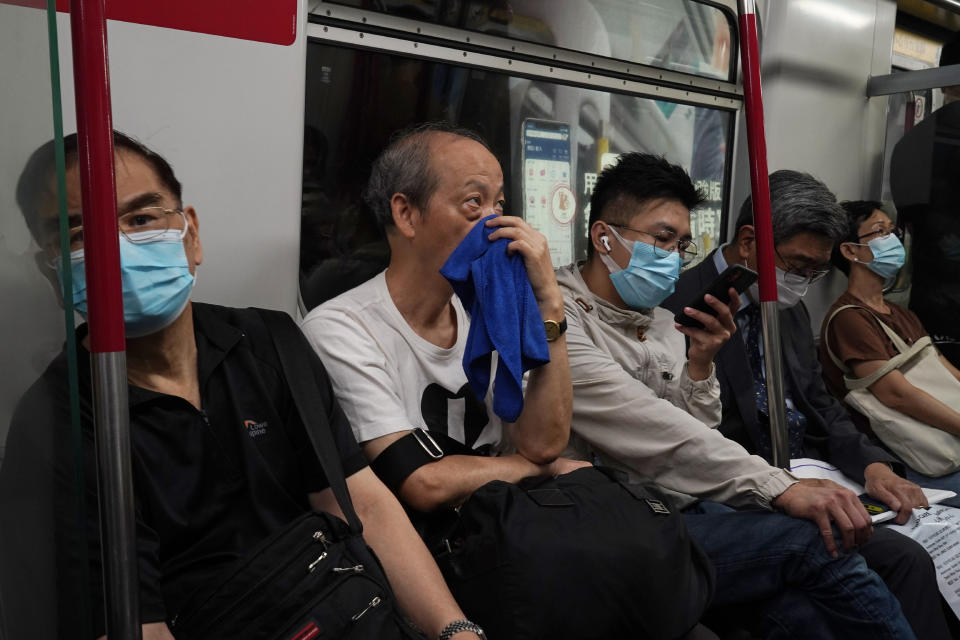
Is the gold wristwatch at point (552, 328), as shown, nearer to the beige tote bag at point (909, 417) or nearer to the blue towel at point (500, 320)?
the blue towel at point (500, 320)

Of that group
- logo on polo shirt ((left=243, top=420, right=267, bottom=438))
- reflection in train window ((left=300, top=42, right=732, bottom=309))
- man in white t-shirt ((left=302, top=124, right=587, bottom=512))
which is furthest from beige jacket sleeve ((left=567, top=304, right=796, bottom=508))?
logo on polo shirt ((left=243, top=420, right=267, bottom=438))

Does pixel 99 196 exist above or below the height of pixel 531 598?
above

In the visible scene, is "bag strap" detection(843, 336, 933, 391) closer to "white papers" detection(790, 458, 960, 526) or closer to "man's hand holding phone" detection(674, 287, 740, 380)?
"white papers" detection(790, 458, 960, 526)

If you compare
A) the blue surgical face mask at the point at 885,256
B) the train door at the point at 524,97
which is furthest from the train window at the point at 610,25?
the blue surgical face mask at the point at 885,256

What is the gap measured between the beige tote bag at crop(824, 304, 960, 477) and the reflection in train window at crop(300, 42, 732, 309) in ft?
2.84

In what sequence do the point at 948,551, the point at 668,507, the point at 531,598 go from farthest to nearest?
1. the point at 948,551
2. the point at 668,507
3. the point at 531,598

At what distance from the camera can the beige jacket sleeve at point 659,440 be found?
2.21 meters

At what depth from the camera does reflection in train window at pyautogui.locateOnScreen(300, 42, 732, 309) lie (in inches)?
93.6

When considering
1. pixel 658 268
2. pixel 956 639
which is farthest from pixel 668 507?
pixel 956 639

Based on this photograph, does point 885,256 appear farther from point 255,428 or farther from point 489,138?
point 255,428

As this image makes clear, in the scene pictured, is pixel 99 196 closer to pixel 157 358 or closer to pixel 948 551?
pixel 157 358

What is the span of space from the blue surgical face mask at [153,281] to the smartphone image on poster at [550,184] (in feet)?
5.38

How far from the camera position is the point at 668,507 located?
5.83 ft

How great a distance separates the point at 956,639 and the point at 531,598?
6.51ft
